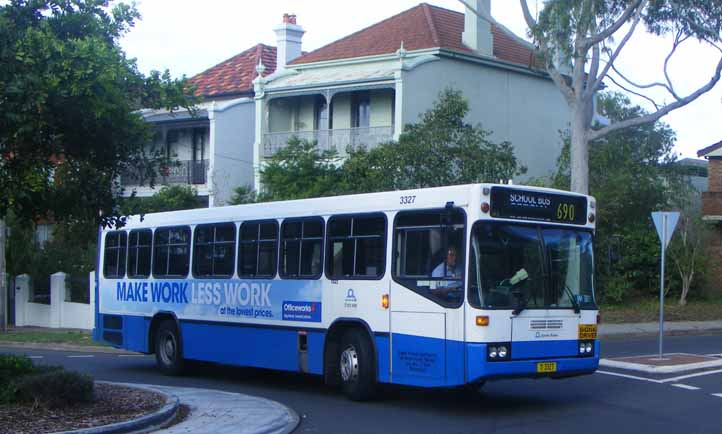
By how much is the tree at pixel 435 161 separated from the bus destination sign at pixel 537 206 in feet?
39.8

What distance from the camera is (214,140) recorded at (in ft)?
129

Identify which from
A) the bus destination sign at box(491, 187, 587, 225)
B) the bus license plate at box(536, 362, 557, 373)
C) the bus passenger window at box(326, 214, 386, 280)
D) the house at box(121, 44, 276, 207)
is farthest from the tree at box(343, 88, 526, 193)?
the bus license plate at box(536, 362, 557, 373)

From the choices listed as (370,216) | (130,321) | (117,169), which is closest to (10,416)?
(117,169)

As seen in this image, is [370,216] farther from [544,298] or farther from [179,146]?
[179,146]

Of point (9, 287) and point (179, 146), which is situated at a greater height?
point (179, 146)

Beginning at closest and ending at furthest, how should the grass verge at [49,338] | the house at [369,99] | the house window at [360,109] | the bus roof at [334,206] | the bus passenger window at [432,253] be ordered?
the bus passenger window at [432,253]
the bus roof at [334,206]
the grass verge at [49,338]
the house at [369,99]
the house window at [360,109]

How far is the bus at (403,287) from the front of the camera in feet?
40.3

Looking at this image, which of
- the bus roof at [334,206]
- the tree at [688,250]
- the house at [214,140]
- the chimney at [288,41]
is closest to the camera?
the bus roof at [334,206]

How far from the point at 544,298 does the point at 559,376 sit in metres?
1.06

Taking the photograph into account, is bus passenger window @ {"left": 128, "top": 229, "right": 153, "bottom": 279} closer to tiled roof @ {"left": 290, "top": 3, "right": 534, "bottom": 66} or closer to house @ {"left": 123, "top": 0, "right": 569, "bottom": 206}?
house @ {"left": 123, "top": 0, "right": 569, "bottom": 206}

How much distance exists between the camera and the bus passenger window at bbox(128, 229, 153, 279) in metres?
19.0

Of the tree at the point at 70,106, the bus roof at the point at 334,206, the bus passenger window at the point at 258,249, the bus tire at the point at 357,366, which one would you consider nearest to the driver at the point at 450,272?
the bus roof at the point at 334,206

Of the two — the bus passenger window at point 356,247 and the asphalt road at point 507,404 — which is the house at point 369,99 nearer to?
the asphalt road at point 507,404

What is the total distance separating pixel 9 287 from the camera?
38875 millimetres
